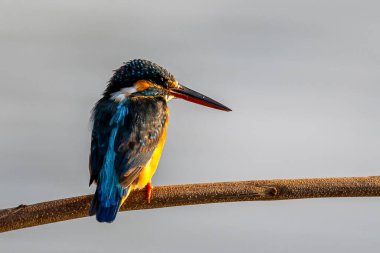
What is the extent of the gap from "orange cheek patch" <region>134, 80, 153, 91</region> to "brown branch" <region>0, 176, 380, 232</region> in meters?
0.65

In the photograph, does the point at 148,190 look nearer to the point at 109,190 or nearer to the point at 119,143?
the point at 109,190

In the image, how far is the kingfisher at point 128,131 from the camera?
1.66m

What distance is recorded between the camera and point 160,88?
2098mm

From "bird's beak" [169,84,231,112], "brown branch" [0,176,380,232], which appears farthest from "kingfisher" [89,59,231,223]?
"brown branch" [0,176,380,232]

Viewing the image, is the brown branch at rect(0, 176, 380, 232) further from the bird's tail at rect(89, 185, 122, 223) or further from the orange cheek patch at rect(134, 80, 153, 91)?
the orange cheek patch at rect(134, 80, 153, 91)

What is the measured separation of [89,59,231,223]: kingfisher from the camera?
166 cm

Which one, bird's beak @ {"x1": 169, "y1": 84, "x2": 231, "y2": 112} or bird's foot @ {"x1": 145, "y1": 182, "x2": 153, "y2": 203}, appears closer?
bird's foot @ {"x1": 145, "y1": 182, "x2": 153, "y2": 203}

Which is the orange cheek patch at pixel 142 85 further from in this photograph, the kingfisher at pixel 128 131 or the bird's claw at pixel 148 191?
the bird's claw at pixel 148 191

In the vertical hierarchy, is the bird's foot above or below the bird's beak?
below

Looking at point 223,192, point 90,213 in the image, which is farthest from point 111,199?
point 223,192

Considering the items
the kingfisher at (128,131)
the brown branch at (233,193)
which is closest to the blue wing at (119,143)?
the kingfisher at (128,131)

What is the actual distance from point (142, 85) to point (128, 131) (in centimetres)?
26

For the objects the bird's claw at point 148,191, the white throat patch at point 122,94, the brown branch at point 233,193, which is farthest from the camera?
the white throat patch at point 122,94

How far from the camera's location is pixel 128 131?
6.11 ft
